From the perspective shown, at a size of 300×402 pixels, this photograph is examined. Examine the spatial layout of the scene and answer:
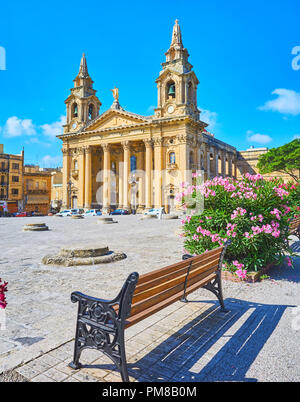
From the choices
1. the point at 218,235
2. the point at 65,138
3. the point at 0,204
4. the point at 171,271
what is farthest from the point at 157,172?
the point at 171,271

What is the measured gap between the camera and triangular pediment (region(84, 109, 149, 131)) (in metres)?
39.4

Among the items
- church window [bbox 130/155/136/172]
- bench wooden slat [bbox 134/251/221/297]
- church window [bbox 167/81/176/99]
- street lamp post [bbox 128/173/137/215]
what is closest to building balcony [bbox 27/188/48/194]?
church window [bbox 130/155/136/172]

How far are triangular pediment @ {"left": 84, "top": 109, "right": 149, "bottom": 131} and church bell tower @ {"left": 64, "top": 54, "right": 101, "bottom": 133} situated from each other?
121 inches

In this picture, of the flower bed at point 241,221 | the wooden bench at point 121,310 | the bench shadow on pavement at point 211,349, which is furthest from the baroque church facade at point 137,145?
the wooden bench at point 121,310

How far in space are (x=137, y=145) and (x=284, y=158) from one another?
22.7 m

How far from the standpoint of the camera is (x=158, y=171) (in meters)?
38.0

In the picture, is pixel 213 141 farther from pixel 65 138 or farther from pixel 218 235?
pixel 218 235

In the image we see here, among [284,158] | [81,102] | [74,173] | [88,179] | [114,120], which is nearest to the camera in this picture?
[114,120]

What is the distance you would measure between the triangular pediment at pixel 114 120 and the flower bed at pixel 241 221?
3405 cm

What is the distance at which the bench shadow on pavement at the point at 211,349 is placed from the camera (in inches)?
99.8

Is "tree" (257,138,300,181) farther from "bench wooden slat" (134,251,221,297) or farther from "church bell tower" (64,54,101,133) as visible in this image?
"bench wooden slat" (134,251,221,297)

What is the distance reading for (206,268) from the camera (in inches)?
155

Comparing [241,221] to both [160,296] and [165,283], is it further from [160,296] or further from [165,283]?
[160,296]

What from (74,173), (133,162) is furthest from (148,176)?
(74,173)
